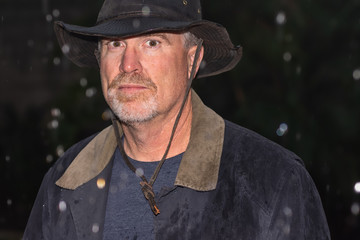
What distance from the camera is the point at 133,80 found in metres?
3.30

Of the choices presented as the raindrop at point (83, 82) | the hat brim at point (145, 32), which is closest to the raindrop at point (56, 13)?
the raindrop at point (83, 82)

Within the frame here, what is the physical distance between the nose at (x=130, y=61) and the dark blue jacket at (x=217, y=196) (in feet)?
1.67

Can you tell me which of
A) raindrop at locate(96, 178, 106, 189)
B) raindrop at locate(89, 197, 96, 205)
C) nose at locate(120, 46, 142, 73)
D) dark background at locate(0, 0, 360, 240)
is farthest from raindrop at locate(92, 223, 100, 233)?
dark background at locate(0, 0, 360, 240)

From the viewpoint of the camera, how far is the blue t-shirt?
325cm

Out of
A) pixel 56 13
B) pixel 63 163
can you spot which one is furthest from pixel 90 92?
pixel 63 163

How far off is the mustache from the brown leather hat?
0.24 metres

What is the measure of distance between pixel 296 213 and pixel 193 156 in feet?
2.16

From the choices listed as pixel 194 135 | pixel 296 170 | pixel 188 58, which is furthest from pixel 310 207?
pixel 188 58

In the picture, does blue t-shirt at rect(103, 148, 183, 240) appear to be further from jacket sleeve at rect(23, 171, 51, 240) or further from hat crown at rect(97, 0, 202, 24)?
hat crown at rect(97, 0, 202, 24)

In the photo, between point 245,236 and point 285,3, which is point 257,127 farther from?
point 245,236

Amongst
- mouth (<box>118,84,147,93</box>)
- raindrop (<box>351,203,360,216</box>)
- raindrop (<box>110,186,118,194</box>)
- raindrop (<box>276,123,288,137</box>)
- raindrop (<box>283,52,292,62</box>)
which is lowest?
raindrop (<box>351,203,360,216</box>)

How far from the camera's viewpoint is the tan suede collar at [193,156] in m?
3.27

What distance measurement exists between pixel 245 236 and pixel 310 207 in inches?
14.9

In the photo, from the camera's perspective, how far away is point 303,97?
7.89 m
